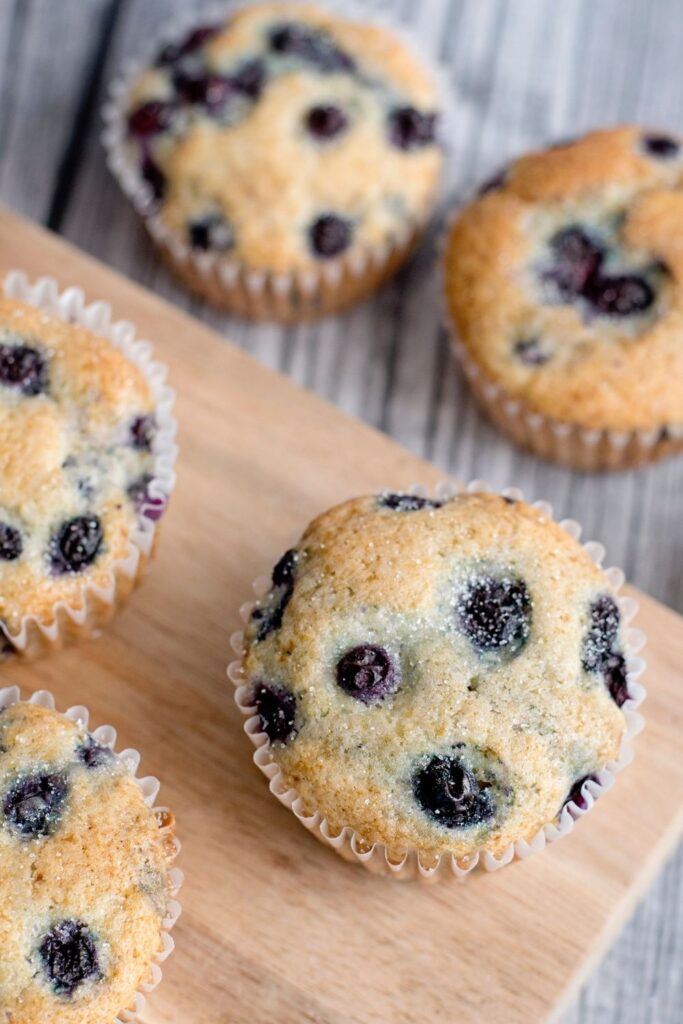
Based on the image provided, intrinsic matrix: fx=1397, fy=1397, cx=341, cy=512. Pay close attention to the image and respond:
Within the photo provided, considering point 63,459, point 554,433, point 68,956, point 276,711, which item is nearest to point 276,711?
point 276,711

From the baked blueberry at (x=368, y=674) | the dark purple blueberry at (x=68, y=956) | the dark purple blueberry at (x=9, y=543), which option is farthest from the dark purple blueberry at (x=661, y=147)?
the dark purple blueberry at (x=68, y=956)

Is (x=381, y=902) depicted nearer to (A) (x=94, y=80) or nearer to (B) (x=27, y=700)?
(B) (x=27, y=700)

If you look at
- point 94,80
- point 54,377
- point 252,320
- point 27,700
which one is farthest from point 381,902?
point 94,80

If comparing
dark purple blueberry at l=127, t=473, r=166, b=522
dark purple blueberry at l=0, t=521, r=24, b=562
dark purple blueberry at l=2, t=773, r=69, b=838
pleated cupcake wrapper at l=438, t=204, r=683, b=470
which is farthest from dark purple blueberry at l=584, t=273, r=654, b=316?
dark purple blueberry at l=2, t=773, r=69, b=838

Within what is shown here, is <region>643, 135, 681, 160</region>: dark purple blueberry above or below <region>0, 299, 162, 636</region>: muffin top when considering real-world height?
above

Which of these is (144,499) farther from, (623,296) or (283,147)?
(623,296)

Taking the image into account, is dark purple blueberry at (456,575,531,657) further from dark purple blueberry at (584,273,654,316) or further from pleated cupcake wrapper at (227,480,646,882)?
dark purple blueberry at (584,273,654,316)
